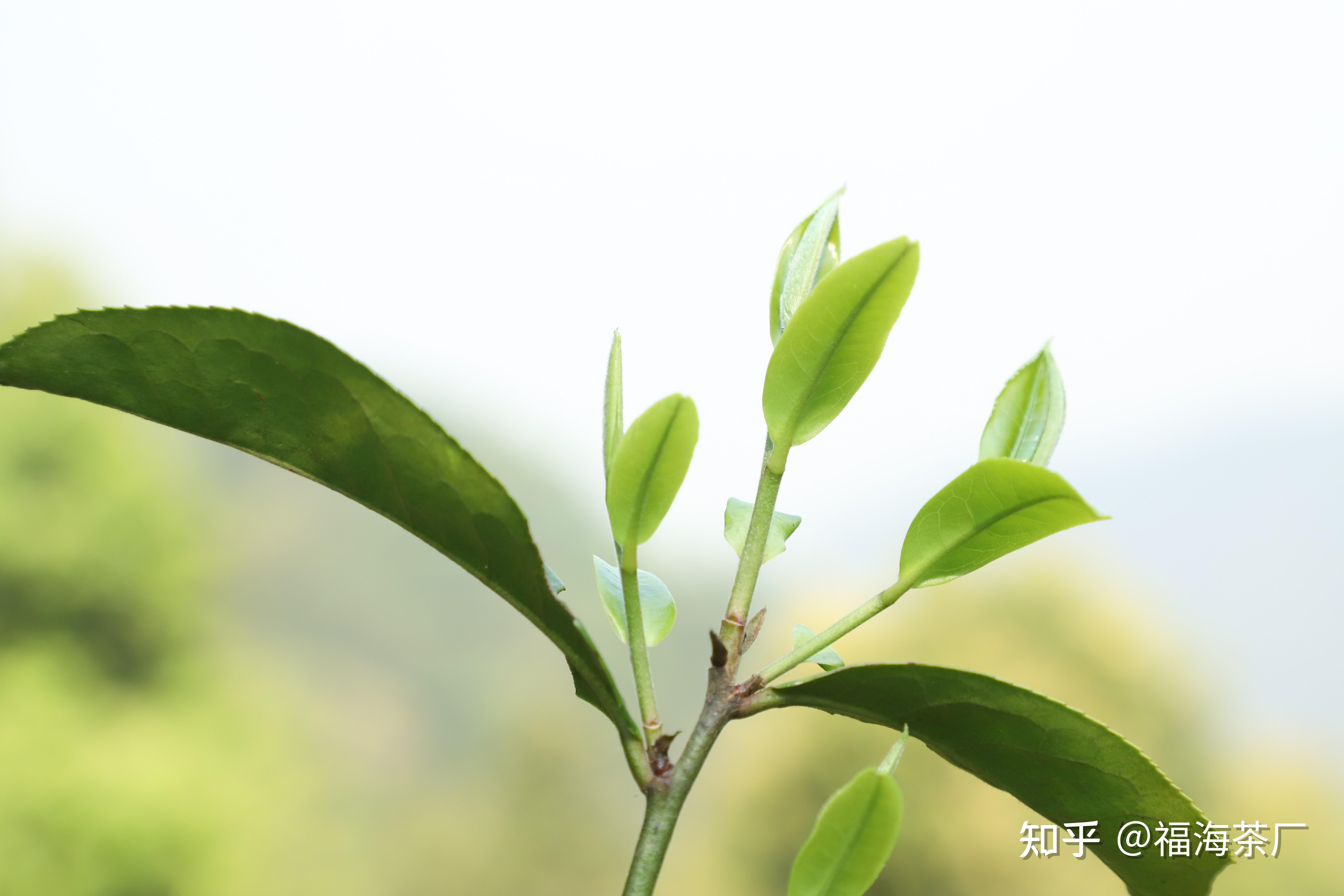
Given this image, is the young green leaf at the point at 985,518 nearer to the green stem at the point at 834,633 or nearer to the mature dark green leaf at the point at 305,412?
the green stem at the point at 834,633

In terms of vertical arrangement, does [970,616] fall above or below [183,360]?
above

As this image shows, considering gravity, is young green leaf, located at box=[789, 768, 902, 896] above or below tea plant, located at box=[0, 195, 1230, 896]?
below

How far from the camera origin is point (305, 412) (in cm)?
27

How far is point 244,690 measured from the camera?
177 inches

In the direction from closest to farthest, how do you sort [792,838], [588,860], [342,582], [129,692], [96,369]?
[96,369] < [792,838] < [129,692] < [588,860] < [342,582]

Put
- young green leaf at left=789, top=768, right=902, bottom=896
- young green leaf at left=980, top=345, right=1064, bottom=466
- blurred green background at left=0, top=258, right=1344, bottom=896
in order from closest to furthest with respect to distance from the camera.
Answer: young green leaf at left=789, top=768, right=902, bottom=896 < young green leaf at left=980, top=345, right=1064, bottom=466 < blurred green background at left=0, top=258, right=1344, bottom=896

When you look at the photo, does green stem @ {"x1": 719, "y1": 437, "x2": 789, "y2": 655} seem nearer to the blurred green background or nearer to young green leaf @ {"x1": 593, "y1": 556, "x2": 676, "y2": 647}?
young green leaf @ {"x1": 593, "y1": 556, "x2": 676, "y2": 647}

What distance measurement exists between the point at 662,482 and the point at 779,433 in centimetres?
5

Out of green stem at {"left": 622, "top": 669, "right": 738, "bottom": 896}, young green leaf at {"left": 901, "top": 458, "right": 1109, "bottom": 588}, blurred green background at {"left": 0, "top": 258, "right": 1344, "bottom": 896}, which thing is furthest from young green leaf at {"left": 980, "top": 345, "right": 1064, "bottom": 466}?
blurred green background at {"left": 0, "top": 258, "right": 1344, "bottom": 896}

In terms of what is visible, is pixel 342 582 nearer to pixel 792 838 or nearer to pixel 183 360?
pixel 792 838

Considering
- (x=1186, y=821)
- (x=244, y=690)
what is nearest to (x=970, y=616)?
(x=1186, y=821)

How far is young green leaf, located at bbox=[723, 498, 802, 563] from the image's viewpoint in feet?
1.05

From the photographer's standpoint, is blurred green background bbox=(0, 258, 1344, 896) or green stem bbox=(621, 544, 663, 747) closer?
green stem bbox=(621, 544, 663, 747)

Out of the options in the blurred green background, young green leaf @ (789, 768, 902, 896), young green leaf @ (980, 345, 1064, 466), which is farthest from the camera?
the blurred green background
